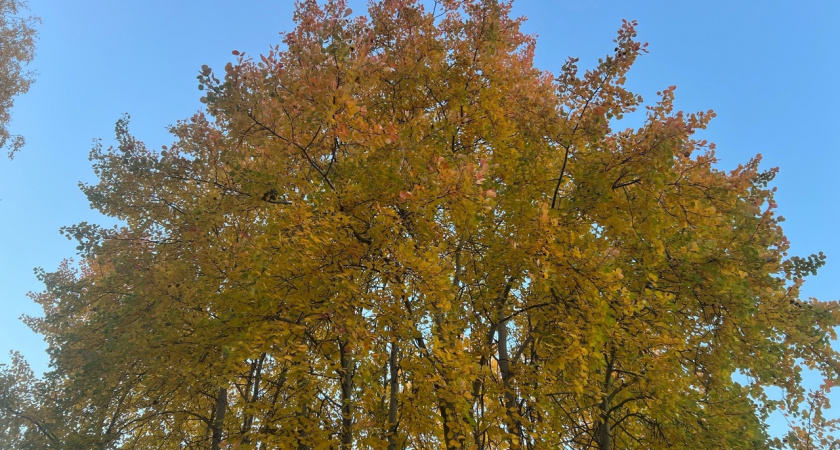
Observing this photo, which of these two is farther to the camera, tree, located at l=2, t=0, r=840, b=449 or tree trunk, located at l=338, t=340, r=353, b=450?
tree trunk, located at l=338, t=340, r=353, b=450

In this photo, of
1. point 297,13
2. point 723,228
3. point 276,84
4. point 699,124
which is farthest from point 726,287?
point 297,13

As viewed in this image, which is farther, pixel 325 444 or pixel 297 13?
pixel 297 13

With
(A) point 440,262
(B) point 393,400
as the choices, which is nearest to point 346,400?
(B) point 393,400

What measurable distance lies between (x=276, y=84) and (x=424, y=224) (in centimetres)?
175

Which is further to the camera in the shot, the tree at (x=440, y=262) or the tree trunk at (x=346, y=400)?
the tree trunk at (x=346, y=400)

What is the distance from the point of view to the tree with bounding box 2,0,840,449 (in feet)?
11.4

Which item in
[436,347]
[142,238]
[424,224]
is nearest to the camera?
[436,347]

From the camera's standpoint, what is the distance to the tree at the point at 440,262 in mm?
3475

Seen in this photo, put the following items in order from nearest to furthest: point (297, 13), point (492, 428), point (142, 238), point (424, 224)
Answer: point (492, 428) < point (424, 224) < point (297, 13) < point (142, 238)

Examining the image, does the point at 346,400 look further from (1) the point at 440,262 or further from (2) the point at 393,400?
(1) the point at 440,262

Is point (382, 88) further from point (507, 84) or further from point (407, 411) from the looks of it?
point (407, 411)

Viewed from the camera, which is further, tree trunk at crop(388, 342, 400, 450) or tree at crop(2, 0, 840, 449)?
tree trunk at crop(388, 342, 400, 450)

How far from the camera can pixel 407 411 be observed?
3492mm

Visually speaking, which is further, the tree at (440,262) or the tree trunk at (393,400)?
the tree trunk at (393,400)
